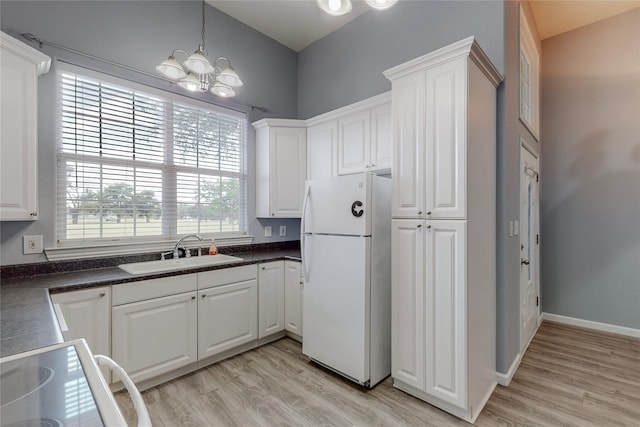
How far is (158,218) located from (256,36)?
2358 millimetres

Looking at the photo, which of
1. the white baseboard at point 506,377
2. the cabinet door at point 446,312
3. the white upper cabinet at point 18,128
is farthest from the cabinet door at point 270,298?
the white baseboard at point 506,377

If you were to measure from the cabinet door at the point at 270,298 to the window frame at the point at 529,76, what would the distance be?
2.62m

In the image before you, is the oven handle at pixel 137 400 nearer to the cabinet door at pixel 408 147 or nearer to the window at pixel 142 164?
the cabinet door at pixel 408 147

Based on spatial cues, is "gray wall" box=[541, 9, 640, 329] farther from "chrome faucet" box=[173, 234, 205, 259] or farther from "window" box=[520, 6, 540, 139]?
"chrome faucet" box=[173, 234, 205, 259]

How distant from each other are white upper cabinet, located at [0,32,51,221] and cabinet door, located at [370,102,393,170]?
7.85 ft

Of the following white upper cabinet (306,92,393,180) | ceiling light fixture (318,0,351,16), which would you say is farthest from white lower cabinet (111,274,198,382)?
ceiling light fixture (318,0,351,16)

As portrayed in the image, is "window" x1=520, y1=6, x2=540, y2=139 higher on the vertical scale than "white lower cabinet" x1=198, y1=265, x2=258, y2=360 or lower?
higher

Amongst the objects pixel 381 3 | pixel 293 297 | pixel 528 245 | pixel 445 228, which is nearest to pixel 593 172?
pixel 528 245

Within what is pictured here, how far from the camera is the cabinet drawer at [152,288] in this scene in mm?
1974

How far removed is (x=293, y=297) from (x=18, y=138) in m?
2.31

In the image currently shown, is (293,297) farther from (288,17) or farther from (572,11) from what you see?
(572,11)

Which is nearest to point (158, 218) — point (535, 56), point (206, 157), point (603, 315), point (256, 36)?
point (206, 157)

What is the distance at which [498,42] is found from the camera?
2.19 metres

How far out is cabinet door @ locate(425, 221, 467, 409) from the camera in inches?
71.4
